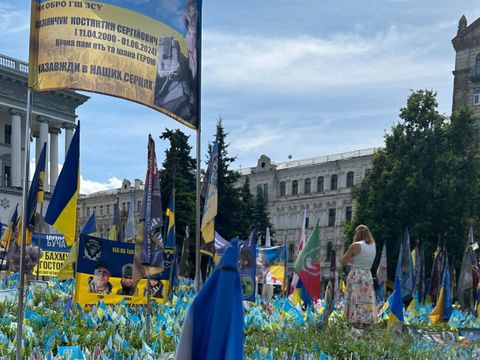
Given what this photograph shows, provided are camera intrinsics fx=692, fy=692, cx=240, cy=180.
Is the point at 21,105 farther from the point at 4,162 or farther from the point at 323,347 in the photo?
the point at 323,347

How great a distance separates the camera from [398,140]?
33.2m

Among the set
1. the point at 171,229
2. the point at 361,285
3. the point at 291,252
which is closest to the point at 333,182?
the point at 291,252

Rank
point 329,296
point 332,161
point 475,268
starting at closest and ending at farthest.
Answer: point 329,296 → point 475,268 → point 332,161

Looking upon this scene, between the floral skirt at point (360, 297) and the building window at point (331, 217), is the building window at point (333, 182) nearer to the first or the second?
the building window at point (331, 217)

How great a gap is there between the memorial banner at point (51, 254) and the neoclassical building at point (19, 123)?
83.1ft

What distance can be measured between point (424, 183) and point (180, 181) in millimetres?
12916

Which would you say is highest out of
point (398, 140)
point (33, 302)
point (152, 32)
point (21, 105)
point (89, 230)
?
point (21, 105)

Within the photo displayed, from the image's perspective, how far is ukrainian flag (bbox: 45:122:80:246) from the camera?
711cm

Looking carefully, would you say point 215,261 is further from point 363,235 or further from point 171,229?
point 171,229

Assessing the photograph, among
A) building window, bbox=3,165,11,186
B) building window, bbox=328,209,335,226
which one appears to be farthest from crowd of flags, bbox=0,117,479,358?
building window, bbox=328,209,335,226

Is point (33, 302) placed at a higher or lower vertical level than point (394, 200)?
lower

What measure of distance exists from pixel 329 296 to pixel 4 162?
4039 cm

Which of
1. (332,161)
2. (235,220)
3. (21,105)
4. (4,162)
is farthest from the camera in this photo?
(332,161)

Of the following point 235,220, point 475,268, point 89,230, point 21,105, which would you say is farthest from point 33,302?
point 21,105
